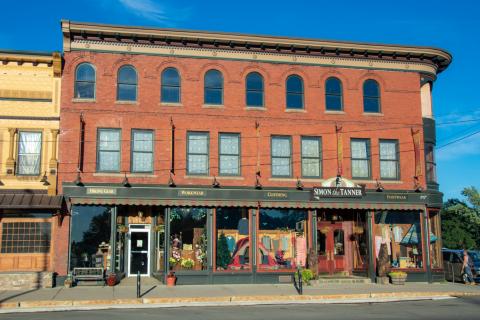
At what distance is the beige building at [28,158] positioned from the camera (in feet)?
76.0

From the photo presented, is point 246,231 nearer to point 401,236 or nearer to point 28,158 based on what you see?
point 401,236

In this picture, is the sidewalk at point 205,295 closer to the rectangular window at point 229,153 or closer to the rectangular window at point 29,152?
the rectangular window at point 229,153

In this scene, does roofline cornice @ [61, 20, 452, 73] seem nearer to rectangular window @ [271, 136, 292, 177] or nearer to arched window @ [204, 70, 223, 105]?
arched window @ [204, 70, 223, 105]

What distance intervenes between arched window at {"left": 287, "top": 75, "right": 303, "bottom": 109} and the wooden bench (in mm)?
11418

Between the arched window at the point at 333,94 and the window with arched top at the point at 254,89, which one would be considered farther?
the arched window at the point at 333,94

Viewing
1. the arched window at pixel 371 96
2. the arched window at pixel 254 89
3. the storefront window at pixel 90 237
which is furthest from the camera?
the arched window at pixel 371 96

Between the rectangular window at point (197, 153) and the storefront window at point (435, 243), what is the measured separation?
1137cm

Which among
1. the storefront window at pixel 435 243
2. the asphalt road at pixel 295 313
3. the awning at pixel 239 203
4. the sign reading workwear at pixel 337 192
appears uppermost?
the sign reading workwear at pixel 337 192

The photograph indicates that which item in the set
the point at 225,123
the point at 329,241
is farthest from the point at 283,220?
the point at 225,123

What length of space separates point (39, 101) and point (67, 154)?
269 cm

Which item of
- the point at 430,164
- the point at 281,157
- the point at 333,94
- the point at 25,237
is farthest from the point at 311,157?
the point at 25,237

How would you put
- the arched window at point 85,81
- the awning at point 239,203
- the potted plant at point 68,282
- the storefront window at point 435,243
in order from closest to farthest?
the potted plant at point 68,282 < the awning at point 239,203 < the arched window at point 85,81 < the storefront window at point 435,243

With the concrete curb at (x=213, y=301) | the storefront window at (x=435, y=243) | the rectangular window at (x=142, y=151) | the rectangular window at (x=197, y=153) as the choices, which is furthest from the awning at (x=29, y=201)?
the storefront window at (x=435, y=243)

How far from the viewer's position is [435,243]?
89.9 ft
